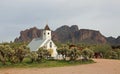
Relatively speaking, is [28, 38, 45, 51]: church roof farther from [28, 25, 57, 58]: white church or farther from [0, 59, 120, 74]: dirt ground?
[0, 59, 120, 74]: dirt ground

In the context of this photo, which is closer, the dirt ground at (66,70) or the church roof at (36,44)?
the dirt ground at (66,70)

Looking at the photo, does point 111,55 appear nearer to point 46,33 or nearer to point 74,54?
point 46,33

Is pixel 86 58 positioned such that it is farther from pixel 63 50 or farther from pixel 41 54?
pixel 41 54

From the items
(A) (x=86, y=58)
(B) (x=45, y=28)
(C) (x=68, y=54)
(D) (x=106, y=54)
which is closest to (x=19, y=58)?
(C) (x=68, y=54)

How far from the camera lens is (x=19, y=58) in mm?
54281

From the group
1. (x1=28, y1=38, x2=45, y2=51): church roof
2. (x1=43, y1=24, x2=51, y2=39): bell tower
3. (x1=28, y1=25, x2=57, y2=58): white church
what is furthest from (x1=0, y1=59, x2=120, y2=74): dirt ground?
(x1=43, y1=24, x2=51, y2=39): bell tower

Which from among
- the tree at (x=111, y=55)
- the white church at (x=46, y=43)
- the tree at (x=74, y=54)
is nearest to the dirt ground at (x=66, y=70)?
the tree at (x=74, y=54)

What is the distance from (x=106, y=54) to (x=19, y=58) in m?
48.4

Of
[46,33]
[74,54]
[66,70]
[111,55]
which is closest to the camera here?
[66,70]

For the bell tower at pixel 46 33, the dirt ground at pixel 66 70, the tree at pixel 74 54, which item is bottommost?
the dirt ground at pixel 66 70

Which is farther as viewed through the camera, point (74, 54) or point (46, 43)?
point (46, 43)

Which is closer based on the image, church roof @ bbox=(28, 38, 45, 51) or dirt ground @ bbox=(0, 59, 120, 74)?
dirt ground @ bbox=(0, 59, 120, 74)

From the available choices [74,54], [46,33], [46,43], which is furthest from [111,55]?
[74,54]

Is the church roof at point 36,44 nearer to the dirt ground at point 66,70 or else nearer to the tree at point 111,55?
the tree at point 111,55
